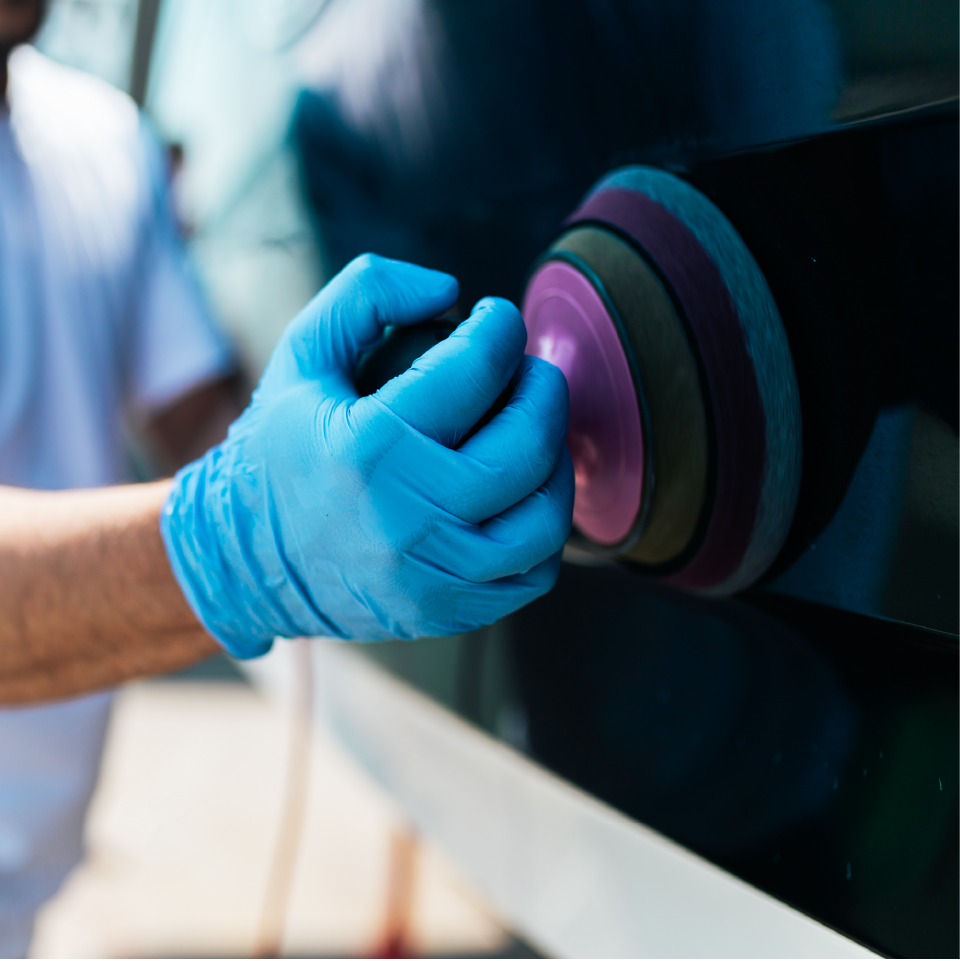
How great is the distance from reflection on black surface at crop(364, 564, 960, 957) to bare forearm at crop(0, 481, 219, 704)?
0.33 m

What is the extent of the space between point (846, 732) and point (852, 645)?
0.19 feet

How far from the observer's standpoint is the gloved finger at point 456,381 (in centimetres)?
44

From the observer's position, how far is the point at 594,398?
1.67 ft

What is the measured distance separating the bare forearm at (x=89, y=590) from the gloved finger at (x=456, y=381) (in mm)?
255

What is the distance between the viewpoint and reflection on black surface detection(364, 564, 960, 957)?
42 centimetres

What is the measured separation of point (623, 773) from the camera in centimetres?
63

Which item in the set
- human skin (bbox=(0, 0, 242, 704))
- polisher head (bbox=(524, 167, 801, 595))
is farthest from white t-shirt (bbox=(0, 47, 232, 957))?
polisher head (bbox=(524, 167, 801, 595))

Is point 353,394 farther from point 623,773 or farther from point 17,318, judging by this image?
point 17,318

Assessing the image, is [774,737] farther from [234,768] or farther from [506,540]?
[234,768]

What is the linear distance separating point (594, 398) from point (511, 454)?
10 centimetres

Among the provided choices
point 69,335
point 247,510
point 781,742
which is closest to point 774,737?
point 781,742

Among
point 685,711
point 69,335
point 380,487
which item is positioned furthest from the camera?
point 69,335

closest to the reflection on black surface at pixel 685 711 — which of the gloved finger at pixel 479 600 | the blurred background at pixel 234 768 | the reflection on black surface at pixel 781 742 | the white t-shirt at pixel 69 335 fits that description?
the reflection on black surface at pixel 781 742

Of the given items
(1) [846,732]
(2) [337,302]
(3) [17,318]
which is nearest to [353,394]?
(2) [337,302]
